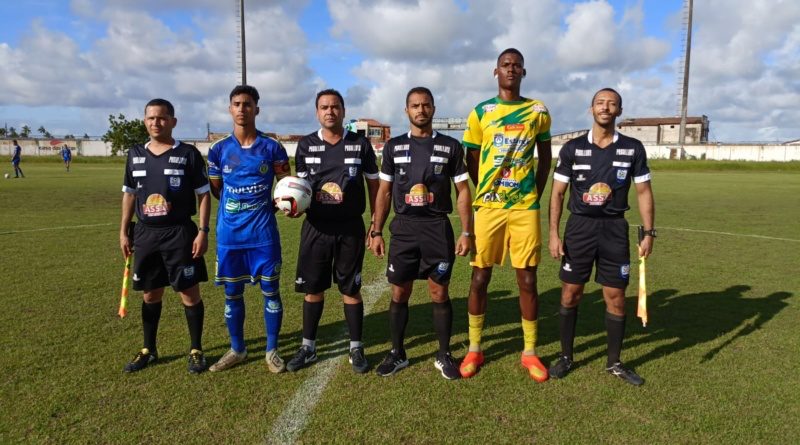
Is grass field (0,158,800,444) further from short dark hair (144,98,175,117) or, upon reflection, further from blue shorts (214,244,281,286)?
short dark hair (144,98,175,117)

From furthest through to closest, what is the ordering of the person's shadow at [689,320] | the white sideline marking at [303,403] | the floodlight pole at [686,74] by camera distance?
the floodlight pole at [686,74] < the person's shadow at [689,320] < the white sideline marking at [303,403]

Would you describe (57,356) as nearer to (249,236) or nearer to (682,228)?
(249,236)

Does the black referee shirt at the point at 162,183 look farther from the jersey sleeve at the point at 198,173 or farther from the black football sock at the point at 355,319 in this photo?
the black football sock at the point at 355,319

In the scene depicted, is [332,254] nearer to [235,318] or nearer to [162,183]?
[235,318]

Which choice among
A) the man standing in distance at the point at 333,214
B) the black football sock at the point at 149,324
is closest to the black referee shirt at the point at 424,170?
the man standing in distance at the point at 333,214

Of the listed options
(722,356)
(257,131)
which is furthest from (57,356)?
(722,356)

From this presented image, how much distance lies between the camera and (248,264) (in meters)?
4.11

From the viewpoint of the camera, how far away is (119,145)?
61.4 m

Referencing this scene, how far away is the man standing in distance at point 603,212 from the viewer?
12.9 feet

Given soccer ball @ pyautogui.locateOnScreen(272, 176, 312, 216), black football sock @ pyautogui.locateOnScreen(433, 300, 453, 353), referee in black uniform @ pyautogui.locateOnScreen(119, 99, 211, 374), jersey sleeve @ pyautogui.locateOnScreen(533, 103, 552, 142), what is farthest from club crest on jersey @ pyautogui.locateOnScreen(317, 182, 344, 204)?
jersey sleeve @ pyautogui.locateOnScreen(533, 103, 552, 142)

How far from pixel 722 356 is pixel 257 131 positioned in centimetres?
428

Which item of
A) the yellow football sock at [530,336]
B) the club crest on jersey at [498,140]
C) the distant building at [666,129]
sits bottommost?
the yellow football sock at [530,336]

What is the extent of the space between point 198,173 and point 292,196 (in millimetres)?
882

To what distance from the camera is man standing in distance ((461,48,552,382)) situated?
13.1 feet
